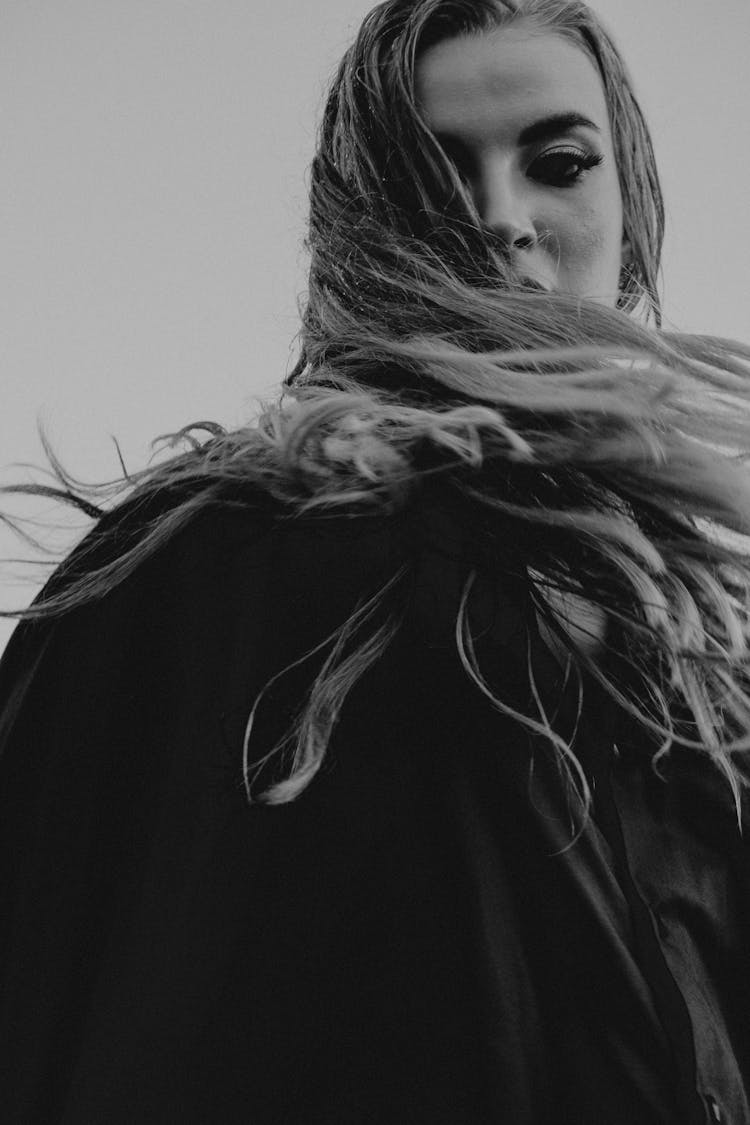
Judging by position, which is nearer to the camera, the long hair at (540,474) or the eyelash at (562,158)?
the long hair at (540,474)

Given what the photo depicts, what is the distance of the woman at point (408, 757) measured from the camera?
668 millimetres

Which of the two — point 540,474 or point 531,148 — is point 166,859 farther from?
point 531,148

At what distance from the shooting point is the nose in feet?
3.61

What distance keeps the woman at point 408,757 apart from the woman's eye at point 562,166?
0.85 feet

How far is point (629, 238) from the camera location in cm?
135

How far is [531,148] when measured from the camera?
3.83 ft

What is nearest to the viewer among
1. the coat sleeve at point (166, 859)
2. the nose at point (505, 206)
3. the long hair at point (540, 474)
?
the coat sleeve at point (166, 859)

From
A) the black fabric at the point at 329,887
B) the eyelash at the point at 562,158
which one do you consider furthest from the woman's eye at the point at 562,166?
the black fabric at the point at 329,887

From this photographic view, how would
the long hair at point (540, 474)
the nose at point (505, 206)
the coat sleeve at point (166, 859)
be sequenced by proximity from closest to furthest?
the coat sleeve at point (166, 859)
the long hair at point (540, 474)
the nose at point (505, 206)

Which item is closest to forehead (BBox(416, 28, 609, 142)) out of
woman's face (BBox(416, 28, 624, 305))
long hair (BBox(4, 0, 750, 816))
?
woman's face (BBox(416, 28, 624, 305))

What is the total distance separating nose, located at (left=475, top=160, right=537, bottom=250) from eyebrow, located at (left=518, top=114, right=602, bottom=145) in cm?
5

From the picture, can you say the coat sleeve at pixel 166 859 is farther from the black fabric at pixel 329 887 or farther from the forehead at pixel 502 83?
the forehead at pixel 502 83

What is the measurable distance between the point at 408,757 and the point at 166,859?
19cm

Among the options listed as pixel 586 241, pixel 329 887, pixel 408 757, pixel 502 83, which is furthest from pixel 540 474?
pixel 502 83
